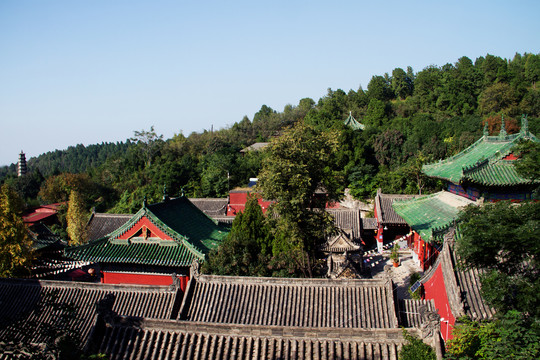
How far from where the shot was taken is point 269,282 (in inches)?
388

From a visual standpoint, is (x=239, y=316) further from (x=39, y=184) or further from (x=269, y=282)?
(x=39, y=184)

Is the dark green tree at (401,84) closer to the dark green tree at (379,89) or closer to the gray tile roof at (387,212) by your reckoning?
the dark green tree at (379,89)

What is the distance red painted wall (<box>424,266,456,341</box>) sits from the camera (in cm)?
998

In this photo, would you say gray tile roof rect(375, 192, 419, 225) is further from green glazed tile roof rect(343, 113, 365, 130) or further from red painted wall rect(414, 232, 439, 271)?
green glazed tile roof rect(343, 113, 365, 130)

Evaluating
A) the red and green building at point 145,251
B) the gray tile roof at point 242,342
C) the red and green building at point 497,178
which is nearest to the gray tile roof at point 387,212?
the red and green building at point 497,178

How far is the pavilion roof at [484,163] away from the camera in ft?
47.4

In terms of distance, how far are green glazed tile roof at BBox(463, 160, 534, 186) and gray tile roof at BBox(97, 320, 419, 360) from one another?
969 cm

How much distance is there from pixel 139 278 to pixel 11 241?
5.51m

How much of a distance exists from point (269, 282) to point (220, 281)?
1.27 metres

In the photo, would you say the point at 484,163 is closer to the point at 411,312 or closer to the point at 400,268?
the point at 411,312

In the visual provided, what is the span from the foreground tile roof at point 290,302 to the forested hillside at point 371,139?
961 inches

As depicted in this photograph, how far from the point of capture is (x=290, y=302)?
9414mm

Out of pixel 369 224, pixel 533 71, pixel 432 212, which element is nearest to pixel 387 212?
pixel 369 224

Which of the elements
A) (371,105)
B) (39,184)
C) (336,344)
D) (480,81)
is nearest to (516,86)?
(480,81)
